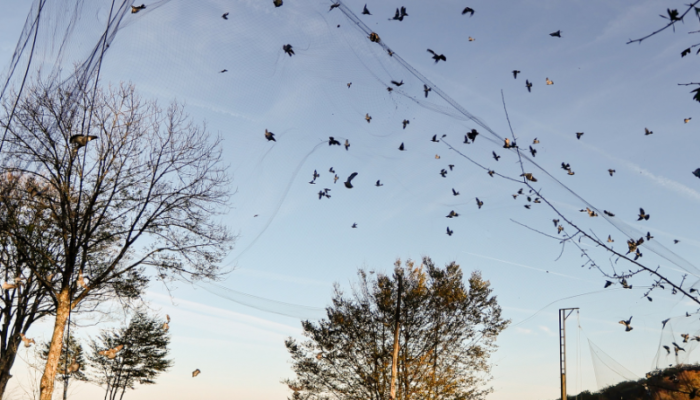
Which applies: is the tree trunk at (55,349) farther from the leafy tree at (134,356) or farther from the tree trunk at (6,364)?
the leafy tree at (134,356)

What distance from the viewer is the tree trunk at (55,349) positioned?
463 inches

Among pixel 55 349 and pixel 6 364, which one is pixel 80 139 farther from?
pixel 6 364

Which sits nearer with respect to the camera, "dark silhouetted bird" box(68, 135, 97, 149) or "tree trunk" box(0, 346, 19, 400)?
"dark silhouetted bird" box(68, 135, 97, 149)

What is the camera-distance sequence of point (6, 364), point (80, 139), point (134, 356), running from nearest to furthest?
point (80, 139)
point (6, 364)
point (134, 356)

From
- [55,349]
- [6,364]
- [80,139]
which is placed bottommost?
[55,349]

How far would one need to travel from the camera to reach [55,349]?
12.1m

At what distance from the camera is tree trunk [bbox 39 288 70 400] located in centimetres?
1175

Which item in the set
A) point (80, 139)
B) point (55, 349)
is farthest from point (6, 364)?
point (80, 139)

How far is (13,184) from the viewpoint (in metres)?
12.6

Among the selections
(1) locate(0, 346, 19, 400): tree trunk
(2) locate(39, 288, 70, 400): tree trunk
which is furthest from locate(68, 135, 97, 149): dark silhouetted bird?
(1) locate(0, 346, 19, 400): tree trunk

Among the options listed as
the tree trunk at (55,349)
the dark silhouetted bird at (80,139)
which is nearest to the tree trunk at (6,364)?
the tree trunk at (55,349)

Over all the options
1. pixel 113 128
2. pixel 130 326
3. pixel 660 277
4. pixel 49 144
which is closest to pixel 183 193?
pixel 113 128

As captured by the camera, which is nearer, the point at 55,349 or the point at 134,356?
the point at 55,349

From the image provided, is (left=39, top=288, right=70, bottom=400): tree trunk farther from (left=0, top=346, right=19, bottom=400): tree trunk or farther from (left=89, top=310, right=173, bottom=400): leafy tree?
(left=89, top=310, right=173, bottom=400): leafy tree
